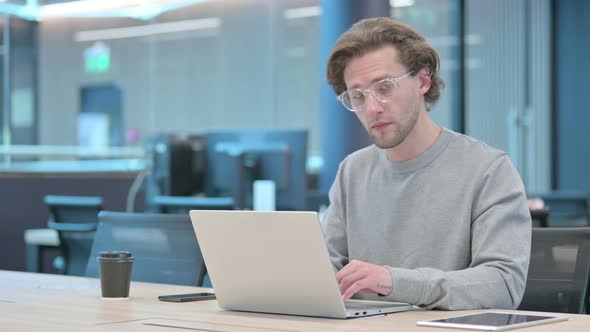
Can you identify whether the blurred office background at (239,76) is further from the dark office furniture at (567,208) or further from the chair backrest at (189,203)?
the chair backrest at (189,203)

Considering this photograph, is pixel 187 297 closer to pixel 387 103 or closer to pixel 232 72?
pixel 387 103

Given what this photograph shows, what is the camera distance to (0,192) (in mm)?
6586

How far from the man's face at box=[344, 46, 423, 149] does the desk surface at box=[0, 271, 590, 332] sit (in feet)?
1.56

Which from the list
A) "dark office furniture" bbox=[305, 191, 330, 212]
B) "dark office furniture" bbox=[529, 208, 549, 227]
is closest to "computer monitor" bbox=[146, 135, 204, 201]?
"dark office furniture" bbox=[305, 191, 330, 212]

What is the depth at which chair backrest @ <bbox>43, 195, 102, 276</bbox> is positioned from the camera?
484 centimetres

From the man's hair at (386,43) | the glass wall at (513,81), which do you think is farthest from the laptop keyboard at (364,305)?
the glass wall at (513,81)

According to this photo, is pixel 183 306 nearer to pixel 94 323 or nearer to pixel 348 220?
pixel 94 323

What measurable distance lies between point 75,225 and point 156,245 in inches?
90.9

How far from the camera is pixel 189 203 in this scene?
512 centimetres

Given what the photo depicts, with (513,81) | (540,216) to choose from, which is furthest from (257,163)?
(513,81)

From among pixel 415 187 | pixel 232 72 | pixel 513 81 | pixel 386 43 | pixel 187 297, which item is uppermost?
pixel 232 72

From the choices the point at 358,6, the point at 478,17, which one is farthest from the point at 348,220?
the point at 478,17

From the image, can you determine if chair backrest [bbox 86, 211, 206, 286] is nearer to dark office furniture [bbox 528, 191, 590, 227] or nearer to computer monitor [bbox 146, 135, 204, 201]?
computer monitor [bbox 146, 135, 204, 201]

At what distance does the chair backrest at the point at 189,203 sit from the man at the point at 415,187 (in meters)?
2.70
